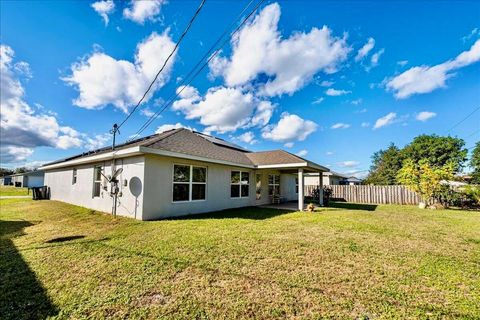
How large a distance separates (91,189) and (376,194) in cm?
2014

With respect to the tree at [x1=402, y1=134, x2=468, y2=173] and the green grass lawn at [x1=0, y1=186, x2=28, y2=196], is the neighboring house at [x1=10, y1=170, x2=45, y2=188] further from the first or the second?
the tree at [x1=402, y1=134, x2=468, y2=173]

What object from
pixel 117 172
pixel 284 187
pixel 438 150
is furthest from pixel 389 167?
pixel 117 172

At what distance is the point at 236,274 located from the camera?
371 centimetres

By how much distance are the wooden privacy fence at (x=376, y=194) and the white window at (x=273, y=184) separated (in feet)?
22.3

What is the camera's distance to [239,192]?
42.3 feet

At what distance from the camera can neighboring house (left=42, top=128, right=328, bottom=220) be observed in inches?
331

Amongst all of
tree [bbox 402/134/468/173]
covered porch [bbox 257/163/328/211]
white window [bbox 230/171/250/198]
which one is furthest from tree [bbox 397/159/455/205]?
tree [bbox 402/134/468/173]

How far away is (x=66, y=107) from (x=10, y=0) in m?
9.24

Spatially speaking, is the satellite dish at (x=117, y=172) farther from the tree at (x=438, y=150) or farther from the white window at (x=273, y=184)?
the tree at (x=438, y=150)

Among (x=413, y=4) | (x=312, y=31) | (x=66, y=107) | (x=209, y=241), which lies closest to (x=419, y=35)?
(x=413, y=4)

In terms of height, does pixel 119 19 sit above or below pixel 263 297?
above

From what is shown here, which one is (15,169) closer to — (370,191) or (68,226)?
(68,226)

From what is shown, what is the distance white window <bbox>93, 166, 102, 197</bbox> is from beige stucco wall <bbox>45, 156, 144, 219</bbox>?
10.1 inches

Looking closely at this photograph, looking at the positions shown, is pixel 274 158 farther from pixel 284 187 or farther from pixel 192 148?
pixel 192 148
